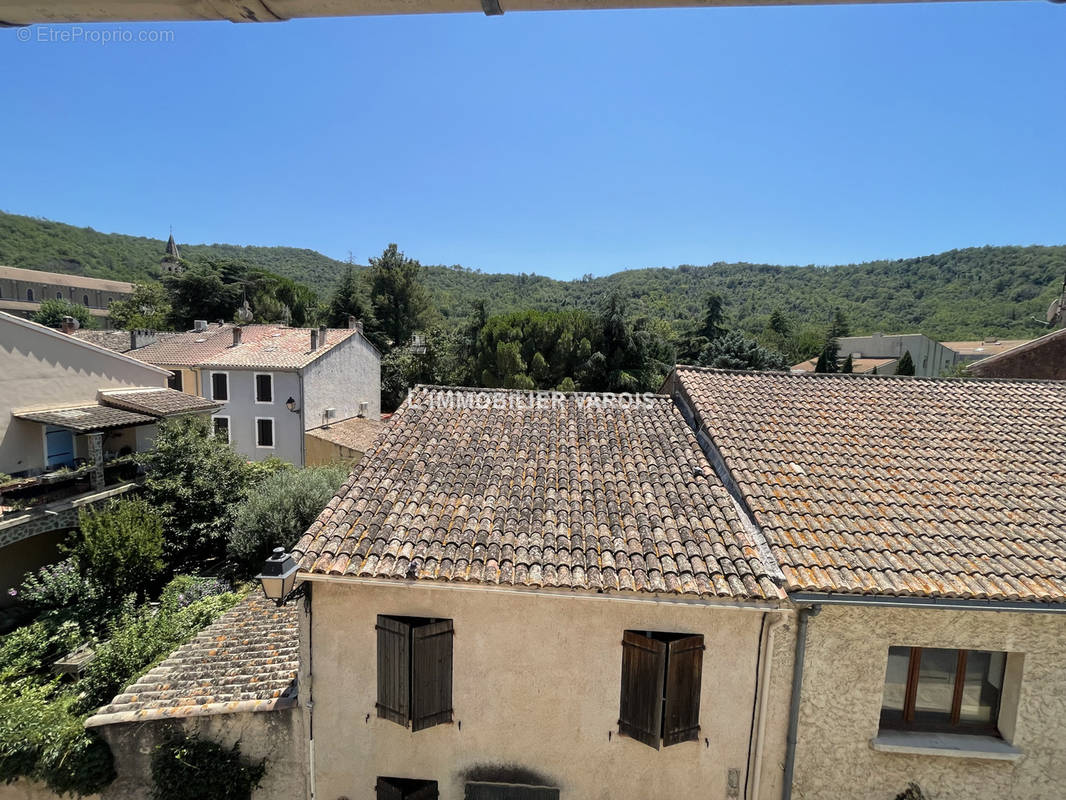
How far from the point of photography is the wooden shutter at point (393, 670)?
5164 mm

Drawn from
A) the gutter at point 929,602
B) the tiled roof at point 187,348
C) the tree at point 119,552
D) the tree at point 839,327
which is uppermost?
the tree at point 839,327

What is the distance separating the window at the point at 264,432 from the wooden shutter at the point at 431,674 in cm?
2175

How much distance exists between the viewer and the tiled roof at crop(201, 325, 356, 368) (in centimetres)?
2339

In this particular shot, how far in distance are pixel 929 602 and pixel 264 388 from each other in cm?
2531

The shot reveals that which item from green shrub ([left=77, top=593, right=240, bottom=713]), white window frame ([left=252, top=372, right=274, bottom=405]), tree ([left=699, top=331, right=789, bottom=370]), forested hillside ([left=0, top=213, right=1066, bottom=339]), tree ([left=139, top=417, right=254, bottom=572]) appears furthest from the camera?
forested hillside ([left=0, top=213, right=1066, bottom=339])

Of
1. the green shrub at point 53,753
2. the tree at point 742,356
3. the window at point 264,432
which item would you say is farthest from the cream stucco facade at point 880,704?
the tree at point 742,356

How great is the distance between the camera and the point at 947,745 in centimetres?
520

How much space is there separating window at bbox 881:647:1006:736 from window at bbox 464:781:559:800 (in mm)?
3794

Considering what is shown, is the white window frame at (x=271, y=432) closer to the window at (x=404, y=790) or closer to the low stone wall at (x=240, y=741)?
the low stone wall at (x=240, y=741)

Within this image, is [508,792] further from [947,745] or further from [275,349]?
[275,349]

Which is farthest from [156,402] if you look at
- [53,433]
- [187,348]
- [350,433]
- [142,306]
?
[142,306]

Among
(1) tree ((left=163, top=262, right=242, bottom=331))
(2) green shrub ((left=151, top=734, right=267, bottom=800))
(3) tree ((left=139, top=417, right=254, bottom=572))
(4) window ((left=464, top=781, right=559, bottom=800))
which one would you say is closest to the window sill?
(4) window ((left=464, top=781, right=559, bottom=800))

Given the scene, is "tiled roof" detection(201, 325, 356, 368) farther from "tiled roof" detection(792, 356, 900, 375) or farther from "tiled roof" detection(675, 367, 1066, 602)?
"tiled roof" detection(792, 356, 900, 375)

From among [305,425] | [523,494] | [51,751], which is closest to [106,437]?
[305,425]
